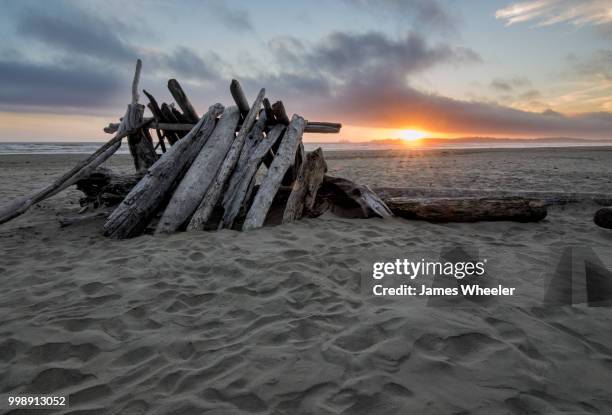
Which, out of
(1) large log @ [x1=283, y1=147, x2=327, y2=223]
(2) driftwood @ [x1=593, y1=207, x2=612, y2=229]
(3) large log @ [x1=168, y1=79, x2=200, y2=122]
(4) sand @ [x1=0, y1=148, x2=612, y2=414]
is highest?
(3) large log @ [x1=168, y1=79, x2=200, y2=122]

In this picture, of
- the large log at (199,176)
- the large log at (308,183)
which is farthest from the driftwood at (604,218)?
the large log at (199,176)

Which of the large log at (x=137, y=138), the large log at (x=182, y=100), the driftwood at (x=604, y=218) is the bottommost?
the driftwood at (x=604, y=218)

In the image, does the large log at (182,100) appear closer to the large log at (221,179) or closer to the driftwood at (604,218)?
the large log at (221,179)

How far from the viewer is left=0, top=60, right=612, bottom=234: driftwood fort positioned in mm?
5008

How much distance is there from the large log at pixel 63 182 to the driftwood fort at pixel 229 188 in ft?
0.05

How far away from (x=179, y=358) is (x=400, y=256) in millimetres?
2575

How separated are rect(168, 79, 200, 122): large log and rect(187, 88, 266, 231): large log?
1347mm

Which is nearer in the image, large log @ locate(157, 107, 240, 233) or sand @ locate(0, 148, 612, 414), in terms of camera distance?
sand @ locate(0, 148, 612, 414)

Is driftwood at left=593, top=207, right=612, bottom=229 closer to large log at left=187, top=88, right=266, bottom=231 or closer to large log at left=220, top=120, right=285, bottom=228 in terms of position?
large log at left=220, top=120, right=285, bottom=228

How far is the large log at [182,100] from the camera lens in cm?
612

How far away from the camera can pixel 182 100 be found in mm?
6363

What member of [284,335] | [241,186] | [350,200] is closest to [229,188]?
[241,186]

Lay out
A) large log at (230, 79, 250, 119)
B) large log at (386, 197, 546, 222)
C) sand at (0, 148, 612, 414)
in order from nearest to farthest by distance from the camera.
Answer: sand at (0, 148, 612, 414), large log at (386, 197, 546, 222), large log at (230, 79, 250, 119)

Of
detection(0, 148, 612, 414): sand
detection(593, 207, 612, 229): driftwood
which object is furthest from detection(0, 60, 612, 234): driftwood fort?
detection(0, 148, 612, 414): sand
